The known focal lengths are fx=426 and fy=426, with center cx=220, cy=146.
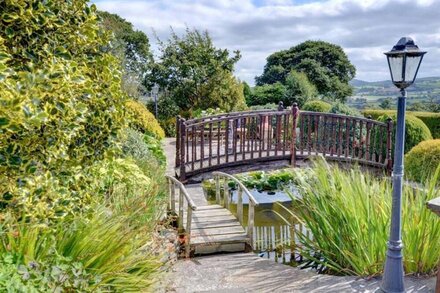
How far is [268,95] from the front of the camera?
64.5 feet

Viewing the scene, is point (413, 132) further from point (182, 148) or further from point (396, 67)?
point (396, 67)

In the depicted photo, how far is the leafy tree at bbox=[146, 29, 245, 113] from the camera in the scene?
1689 centimetres

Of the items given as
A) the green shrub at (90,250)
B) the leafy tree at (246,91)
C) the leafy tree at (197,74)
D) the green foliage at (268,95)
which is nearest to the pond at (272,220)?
the green shrub at (90,250)

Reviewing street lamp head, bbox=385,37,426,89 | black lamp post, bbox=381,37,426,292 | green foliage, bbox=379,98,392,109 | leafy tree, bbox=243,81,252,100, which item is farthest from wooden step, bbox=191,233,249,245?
green foliage, bbox=379,98,392,109

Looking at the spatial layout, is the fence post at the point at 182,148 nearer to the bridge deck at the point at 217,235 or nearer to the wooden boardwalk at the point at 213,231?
the wooden boardwalk at the point at 213,231

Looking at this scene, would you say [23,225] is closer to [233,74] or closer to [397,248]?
[397,248]

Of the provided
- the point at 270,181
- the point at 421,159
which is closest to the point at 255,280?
the point at 270,181

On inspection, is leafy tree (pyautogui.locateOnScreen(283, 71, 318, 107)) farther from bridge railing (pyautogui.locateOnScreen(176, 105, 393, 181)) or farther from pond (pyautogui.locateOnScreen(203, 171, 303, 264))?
pond (pyautogui.locateOnScreen(203, 171, 303, 264))

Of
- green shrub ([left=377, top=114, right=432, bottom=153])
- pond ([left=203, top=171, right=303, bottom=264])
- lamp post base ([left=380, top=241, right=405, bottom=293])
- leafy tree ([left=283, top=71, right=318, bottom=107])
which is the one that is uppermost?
leafy tree ([left=283, top=71, right=318, bottom=107])

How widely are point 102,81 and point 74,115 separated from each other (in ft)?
2.15

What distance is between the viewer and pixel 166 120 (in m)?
17.5

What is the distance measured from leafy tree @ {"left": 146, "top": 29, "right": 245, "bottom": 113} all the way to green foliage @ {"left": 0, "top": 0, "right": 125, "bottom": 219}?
13.5 metres

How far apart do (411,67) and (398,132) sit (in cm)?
50

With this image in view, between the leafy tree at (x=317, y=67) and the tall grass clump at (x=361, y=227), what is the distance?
22.6 m
